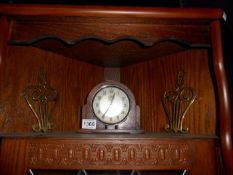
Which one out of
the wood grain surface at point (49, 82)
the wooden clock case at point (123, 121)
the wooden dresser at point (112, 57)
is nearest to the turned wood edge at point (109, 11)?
the wooden dresser at point (112, 57)

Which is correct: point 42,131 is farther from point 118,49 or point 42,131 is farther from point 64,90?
point 118,49

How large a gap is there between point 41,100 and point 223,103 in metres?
0.63

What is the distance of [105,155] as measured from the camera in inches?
28.5

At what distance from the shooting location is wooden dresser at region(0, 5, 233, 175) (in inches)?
28.3

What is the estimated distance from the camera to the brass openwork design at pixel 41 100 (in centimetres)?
89

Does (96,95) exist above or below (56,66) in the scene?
below

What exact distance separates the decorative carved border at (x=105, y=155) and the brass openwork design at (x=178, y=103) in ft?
0.66

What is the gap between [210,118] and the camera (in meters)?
0.90

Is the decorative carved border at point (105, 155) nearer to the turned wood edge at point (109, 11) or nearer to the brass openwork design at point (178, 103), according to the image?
the brass openwork design at point (178, 103)

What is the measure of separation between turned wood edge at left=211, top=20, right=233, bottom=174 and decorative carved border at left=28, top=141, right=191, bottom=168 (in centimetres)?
11

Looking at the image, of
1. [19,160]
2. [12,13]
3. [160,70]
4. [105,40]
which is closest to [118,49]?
[105,40]

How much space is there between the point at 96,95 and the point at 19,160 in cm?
35

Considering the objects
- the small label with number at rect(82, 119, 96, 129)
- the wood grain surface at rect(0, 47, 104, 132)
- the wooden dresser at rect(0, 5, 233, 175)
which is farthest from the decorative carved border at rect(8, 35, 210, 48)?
the small label with number at rect(82, 119, 96, 129)

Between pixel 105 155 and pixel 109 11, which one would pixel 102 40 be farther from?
pixel 105 155
